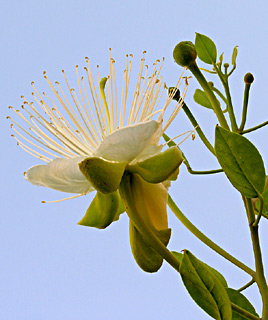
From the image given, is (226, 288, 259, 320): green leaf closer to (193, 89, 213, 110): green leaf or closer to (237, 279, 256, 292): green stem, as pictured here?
(237, 279, 256, 292): green stem

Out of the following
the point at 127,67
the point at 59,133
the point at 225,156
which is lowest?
the point at 225,156

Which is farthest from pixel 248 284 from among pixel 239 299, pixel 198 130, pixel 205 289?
pixel 198 130

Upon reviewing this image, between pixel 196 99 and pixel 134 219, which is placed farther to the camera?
pixel 196 99

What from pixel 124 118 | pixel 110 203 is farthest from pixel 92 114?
pixel 110 203

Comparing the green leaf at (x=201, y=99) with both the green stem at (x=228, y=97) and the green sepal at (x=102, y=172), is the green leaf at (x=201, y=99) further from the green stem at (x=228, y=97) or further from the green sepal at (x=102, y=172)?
the green sepal at (x=102, y=172)

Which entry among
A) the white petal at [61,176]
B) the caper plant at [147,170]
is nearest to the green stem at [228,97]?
the caper plant at [147,170]

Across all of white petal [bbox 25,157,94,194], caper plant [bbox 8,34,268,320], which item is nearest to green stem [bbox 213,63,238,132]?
caper plant [bbox 8,34,268,320]

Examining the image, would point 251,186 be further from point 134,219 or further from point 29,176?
point 29,176

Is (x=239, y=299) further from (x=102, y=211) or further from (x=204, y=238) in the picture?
(x=102, y=211)

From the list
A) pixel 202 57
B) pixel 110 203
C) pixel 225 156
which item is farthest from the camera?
pixel 202 57
